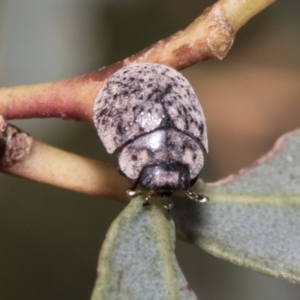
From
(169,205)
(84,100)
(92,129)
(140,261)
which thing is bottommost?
(140,261)

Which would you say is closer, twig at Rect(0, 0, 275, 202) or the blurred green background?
twig at Rect(0, 0, 275, 202)

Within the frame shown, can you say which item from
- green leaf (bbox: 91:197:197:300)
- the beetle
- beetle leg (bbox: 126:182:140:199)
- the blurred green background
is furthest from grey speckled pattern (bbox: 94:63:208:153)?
the blurred green background

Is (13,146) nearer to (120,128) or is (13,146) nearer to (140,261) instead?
(120,128)

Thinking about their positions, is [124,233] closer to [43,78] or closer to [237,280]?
[237,280]

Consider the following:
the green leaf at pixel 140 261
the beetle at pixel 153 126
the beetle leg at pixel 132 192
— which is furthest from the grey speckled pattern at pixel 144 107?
the green leaf at pixel 140 261

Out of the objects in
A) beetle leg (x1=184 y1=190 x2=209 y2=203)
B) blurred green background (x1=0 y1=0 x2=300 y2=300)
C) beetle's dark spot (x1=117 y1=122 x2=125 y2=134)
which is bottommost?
beetle leg (x1=184 y1=190 x2=209 y2=203)

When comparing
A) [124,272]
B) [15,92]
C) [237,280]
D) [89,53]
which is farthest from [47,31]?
[124,272]

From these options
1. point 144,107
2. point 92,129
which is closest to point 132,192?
point 144,107

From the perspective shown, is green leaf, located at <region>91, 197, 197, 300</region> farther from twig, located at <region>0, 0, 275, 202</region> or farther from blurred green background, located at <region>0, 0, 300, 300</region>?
blurred green background, located at <region>0, 0, 300, 300</region>

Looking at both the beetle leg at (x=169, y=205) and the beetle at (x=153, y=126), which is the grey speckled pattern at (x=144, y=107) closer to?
the beetle at (x=153, y=126)
